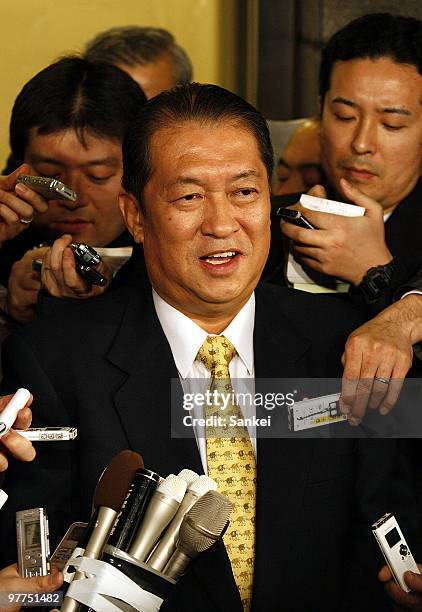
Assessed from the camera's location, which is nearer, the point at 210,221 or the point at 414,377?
the point at 210,221

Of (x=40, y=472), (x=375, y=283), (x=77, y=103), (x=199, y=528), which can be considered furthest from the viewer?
(x=77, y=103)

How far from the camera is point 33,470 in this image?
1605mm

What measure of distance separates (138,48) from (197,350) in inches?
52.3

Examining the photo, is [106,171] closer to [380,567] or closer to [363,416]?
[363,416]

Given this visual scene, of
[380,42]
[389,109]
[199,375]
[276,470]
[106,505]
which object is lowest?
[276,470]

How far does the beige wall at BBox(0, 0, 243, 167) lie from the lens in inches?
109

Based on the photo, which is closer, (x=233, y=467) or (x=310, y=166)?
(x=233, y=467)

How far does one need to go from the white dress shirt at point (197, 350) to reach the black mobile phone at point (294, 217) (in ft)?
1.08

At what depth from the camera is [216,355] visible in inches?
66.6

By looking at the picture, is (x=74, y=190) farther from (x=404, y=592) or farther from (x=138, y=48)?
(x=404, y=592)

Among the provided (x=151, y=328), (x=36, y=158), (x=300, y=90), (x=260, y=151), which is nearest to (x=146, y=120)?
(x=260, y=151)

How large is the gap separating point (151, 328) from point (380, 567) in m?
0.52

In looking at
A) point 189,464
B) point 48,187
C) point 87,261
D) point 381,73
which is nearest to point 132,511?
point 189,464
